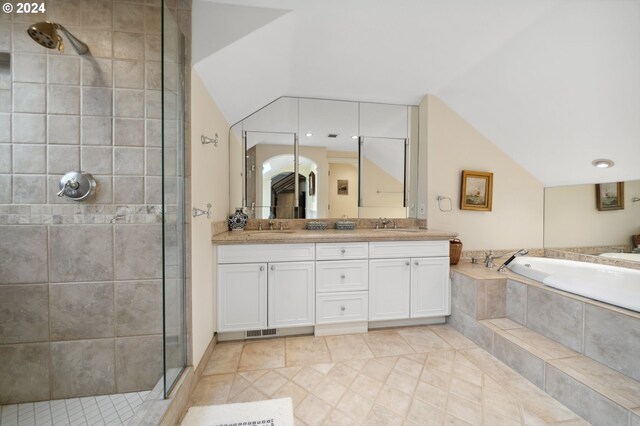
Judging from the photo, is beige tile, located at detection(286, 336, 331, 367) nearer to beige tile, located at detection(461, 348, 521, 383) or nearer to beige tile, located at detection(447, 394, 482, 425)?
beige tile, located at detection(447, 394, 482, 425)

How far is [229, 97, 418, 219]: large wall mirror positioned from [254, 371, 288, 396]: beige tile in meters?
1.41

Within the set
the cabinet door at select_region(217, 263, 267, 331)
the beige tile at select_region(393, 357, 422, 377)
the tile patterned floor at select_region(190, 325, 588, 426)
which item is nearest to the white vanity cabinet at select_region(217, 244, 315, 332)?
the cabinet door at select_region(217, 263, 267, 331)

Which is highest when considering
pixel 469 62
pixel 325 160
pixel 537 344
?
pixel 469 62

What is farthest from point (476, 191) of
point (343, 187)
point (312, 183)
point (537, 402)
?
point (537, 402)

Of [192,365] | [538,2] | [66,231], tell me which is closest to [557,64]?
[538,2]

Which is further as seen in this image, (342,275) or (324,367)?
(342,275)

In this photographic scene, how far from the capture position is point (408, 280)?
7.41 feet

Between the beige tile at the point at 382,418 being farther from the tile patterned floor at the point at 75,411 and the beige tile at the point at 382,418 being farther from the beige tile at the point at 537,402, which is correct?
the tile patterned floor at the point at 75,411

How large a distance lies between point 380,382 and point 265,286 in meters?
1.05

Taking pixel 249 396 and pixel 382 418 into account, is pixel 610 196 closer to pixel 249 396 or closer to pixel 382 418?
pixel 382 418

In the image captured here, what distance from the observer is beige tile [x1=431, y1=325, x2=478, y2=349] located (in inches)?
80.4

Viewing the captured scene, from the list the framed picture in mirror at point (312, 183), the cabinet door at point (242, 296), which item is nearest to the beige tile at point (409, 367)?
the cabinet door at point (242, 296)

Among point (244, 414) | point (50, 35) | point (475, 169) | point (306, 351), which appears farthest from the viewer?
point (475, 169)

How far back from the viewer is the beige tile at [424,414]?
1.31 metres
